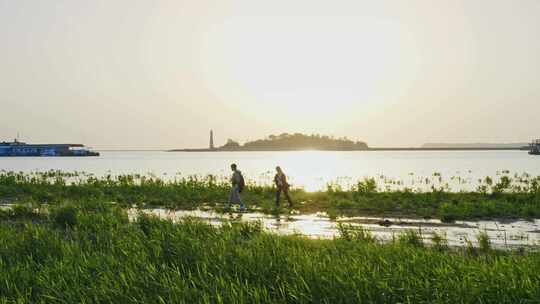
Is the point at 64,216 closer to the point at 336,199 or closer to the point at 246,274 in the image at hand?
the point at 246,274

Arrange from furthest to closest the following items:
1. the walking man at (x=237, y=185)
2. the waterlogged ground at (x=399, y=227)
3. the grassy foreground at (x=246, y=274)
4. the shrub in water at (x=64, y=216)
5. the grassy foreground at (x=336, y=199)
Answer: the walking man at (x=237, y=185)
the grassy foreground at (x=336, y=199)
the shrub in water at (x=64, y=216)
the waterlogged ground at (x=399, y=227)
the grassy foreground at (x=246, y=274)

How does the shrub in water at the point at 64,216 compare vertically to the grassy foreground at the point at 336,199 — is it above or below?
above

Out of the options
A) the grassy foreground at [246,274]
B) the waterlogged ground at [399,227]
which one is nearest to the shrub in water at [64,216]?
the waterlogged ground at [399,227]

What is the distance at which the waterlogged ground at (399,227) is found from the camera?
1407cm

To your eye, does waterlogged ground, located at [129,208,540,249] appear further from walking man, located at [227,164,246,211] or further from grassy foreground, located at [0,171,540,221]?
grassy foreground, located at [0,171,540,221]

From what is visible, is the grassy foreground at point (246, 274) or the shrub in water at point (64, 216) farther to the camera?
the shrub in water at point (64, 216)

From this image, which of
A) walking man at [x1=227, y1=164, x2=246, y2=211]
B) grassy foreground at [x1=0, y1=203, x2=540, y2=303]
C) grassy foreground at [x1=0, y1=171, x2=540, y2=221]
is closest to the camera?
grassy foreground at [x1=0, y1=203, x2=540, y2=303]

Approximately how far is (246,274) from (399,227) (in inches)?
405

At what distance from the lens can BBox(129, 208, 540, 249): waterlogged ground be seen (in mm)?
14069

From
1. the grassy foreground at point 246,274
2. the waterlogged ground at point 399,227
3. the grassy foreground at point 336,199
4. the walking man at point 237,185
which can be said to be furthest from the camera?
the walking man at point 237,185

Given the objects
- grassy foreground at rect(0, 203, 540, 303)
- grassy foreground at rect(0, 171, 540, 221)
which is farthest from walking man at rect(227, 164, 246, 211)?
grassy foreground at rect(0, 203, 540, 303)

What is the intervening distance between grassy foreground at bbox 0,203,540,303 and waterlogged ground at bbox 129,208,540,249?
3.01 m

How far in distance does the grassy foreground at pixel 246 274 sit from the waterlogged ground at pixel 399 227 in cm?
301

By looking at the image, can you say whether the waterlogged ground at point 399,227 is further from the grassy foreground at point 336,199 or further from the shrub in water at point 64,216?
the shrub in water at point 64,216
